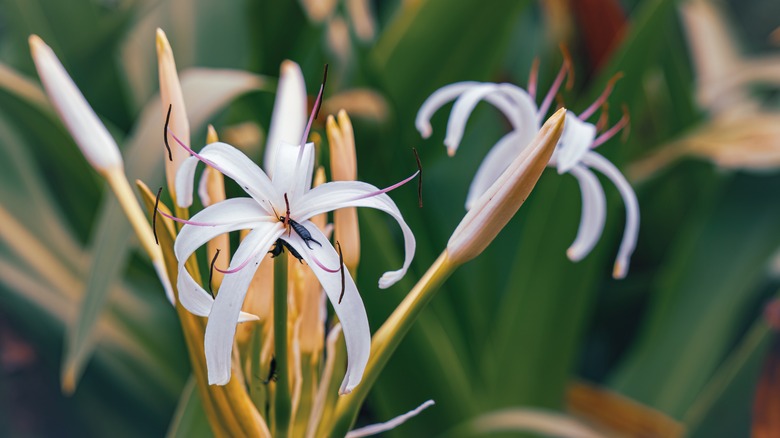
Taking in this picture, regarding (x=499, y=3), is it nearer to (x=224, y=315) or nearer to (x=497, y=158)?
(x=497, y=158)

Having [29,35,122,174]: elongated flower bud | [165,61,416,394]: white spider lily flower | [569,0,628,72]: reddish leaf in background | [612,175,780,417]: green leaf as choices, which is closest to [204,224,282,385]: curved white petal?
[165,61,416,394]: white spider lily flower

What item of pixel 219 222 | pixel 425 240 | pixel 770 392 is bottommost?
pixel 770 392

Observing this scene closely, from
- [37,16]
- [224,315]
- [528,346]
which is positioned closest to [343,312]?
[224,315]

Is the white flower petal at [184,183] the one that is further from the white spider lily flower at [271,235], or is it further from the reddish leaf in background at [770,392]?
the reddish leaf in background at [770,392]

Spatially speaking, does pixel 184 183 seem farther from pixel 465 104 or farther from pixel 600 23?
pixel 600 23

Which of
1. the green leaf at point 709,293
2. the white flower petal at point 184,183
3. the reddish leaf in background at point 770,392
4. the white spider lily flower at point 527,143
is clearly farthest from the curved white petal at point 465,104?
the green leaf at point 709,293

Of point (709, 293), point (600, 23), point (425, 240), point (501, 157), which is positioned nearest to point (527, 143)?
point (501, 157)
